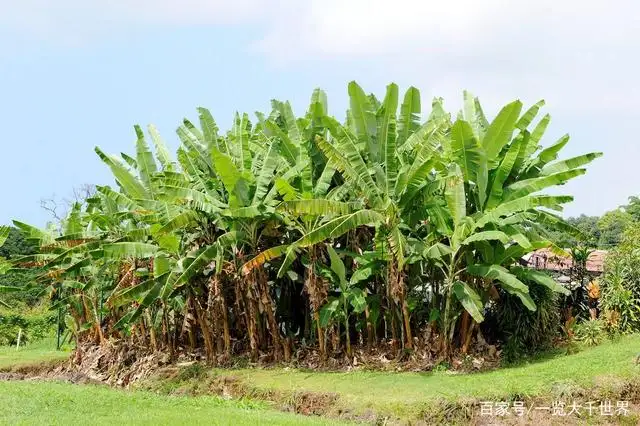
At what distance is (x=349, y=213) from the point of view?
11.1 metres

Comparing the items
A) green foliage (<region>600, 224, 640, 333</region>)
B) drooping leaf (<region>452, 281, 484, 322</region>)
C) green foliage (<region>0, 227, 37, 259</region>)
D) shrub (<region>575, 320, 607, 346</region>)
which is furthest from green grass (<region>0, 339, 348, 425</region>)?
green foliage (<region>0, 227, 37, 259</region>)

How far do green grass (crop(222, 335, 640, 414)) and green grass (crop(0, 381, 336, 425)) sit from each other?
1.12 m

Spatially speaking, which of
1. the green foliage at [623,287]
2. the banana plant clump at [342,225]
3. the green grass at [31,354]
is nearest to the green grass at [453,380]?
the green foliage at [623,287]

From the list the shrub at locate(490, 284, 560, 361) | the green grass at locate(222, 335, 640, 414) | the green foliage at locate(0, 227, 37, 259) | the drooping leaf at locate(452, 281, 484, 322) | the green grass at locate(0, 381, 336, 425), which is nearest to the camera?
the green grass at locate(0, 381, 336, 425)

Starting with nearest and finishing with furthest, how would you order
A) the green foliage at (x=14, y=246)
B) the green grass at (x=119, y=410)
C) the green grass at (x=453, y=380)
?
the green grass at (x=119, y=410), the green grass at (x=453, y=380), the green foliage at (x=14, y=246)

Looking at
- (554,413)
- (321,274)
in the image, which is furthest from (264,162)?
(554,413)

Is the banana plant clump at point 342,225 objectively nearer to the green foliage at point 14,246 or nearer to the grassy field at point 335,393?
the grassy field at point 335,393

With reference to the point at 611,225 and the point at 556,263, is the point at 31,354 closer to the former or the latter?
the point at 556,263

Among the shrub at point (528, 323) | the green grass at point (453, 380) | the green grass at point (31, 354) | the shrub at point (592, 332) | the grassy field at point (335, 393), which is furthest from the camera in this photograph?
the green grass at point (31, 354)

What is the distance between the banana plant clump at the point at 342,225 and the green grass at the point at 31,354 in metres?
3.94

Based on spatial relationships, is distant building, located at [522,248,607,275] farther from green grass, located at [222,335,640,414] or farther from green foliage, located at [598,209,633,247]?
green foliage, located at [598,209,633,247]

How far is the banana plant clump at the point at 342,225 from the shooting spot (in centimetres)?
1104

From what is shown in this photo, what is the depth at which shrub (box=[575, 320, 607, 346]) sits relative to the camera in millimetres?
12000

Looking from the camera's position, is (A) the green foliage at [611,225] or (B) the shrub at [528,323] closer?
(B) the shrub at [528,323]
